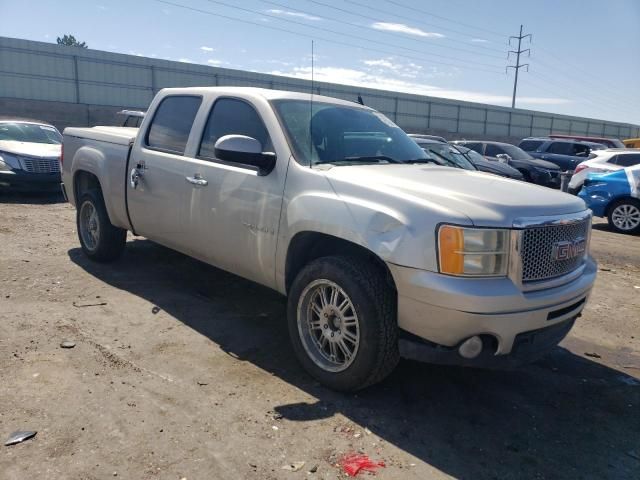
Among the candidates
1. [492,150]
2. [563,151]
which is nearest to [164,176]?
[492,150]

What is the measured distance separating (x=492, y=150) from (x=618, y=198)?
22.6 ft

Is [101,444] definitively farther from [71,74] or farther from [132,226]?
[71,74]

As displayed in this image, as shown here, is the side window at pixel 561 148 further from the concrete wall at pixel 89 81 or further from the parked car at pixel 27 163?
the parked car at pixel 27 163

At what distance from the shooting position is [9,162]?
33.6ft

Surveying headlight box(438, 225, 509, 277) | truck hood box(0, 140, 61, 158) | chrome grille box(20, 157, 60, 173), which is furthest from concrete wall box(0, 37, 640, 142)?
headlight box(438, 225, 509, 277)

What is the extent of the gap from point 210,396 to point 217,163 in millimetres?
1860

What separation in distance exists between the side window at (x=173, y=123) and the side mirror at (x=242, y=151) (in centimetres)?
112

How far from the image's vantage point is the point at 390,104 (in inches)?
1446

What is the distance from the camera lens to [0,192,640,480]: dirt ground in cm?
281

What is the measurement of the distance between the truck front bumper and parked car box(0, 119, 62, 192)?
9.46 meters

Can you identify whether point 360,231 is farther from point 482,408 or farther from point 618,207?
point 618,207

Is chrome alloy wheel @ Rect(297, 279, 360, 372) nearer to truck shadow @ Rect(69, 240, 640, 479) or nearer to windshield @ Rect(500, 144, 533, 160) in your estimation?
truck shadow @ Rect(69, 240, 640, 479)

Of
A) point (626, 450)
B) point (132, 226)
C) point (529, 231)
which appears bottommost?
point (626, 450)

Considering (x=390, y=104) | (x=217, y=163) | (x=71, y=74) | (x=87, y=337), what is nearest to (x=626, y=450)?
(x=217, y=163)
